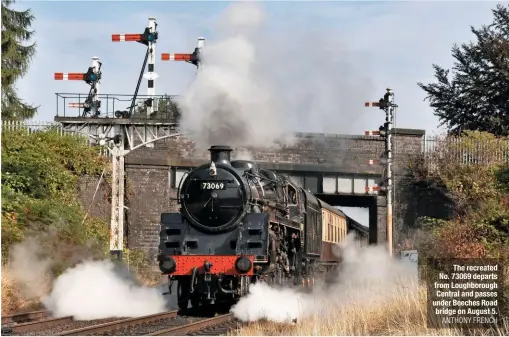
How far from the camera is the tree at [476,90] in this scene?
36938 millimetres

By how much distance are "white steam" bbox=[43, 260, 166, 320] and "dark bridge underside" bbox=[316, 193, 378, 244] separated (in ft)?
49.7

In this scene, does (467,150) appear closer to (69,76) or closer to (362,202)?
(362,202)

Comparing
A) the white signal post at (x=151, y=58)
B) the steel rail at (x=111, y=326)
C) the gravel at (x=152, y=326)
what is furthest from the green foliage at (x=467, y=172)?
the steel rail at (x=111, y=326)

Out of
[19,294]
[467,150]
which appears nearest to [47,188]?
[19,294]

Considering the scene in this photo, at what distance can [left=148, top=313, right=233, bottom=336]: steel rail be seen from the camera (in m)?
12.1

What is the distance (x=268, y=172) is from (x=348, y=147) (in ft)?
44.9

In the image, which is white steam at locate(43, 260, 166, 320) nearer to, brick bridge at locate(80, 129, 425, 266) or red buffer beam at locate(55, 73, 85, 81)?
brick bridge at locate(80, 129, 425, 266)

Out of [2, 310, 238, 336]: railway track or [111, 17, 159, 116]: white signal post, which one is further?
[111, 17, 159, 116]: white signal post

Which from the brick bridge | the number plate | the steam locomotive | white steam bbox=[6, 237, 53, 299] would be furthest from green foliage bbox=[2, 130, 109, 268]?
the number plate

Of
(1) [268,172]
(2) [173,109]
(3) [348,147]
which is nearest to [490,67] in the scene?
(3) [348,147]

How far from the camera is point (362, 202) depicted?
1398 inches

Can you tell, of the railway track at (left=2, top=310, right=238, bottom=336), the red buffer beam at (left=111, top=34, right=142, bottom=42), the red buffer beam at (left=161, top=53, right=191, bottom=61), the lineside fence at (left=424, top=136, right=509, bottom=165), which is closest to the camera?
the railway track at (left=2, top=310, right=238, bottom=336)

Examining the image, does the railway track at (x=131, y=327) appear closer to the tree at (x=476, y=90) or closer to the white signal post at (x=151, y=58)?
the white signal post at (x=151, y=58)

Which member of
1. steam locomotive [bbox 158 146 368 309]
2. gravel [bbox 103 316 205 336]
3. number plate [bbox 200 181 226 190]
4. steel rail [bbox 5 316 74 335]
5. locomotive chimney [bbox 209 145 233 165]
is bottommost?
gravel [bbox 103 316 205 336]
